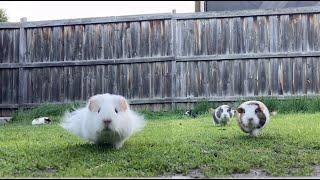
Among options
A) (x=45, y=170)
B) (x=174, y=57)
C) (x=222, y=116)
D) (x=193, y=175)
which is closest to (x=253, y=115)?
(x=222, y=116)

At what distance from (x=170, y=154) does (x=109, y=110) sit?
0.75m

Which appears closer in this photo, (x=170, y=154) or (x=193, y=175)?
Answer: (x=193, y=175)

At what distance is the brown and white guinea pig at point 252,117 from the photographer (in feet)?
22.6

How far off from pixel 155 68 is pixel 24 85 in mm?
3189

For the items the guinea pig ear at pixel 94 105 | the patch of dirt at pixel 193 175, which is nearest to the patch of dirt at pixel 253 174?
the patch of dirt at pixel 193 175

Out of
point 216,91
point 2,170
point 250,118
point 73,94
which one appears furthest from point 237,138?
point 73,94

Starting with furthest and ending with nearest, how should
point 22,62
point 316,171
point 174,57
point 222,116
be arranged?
point 22,62 < point 174,57 < point 222,116 < point 316,171

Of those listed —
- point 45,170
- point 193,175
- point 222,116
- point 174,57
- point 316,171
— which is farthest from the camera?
point 174,57

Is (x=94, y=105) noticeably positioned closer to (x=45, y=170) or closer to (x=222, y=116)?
(x=45, y=170)

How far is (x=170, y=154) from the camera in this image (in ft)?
18.5

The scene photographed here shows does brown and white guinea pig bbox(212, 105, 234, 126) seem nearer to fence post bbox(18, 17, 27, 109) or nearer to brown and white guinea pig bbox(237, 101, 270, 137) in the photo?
brown and white guinea pig bbox(237, 101, 270, 137)

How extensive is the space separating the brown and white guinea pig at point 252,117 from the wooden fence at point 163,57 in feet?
18.0

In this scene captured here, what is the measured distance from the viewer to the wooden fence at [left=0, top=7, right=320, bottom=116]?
12453 mm

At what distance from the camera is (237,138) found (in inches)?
273
